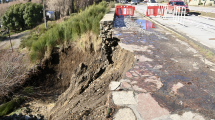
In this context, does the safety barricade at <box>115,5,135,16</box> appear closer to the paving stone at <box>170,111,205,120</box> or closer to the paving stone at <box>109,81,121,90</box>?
the paving stone at <box>109,81,121,90</box>

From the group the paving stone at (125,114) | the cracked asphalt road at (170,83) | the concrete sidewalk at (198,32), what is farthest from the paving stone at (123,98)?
the concrete sidewalk at (198,32)

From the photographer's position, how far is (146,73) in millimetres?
3781

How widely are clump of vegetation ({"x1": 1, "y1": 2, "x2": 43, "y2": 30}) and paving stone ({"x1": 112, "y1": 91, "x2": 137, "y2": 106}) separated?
47.2 meters

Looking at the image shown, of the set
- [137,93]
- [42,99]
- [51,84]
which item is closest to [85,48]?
[51,84]

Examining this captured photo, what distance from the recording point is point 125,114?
2.48 meters

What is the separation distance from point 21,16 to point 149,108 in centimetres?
5144

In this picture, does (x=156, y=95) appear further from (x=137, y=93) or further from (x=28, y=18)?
(x=28, y=18)

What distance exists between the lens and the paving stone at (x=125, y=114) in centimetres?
240

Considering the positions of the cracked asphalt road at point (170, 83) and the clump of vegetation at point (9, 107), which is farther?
the clump of vegetation at point (9, 107)

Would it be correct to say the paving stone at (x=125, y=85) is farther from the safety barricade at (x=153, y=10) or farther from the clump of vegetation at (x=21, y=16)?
the clump of vegetation at (x=21, y=16)

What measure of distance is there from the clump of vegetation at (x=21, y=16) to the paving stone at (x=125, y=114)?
156 ft

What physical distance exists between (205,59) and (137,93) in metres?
2.79

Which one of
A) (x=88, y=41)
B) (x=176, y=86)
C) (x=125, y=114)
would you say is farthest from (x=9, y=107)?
(x=176, y=86)

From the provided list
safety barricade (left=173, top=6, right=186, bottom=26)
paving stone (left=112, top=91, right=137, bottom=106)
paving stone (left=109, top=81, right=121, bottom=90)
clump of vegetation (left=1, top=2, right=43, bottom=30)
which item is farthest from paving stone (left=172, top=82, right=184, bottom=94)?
clump of vegetation (left=1, top=2, right=43, bottom=30)
